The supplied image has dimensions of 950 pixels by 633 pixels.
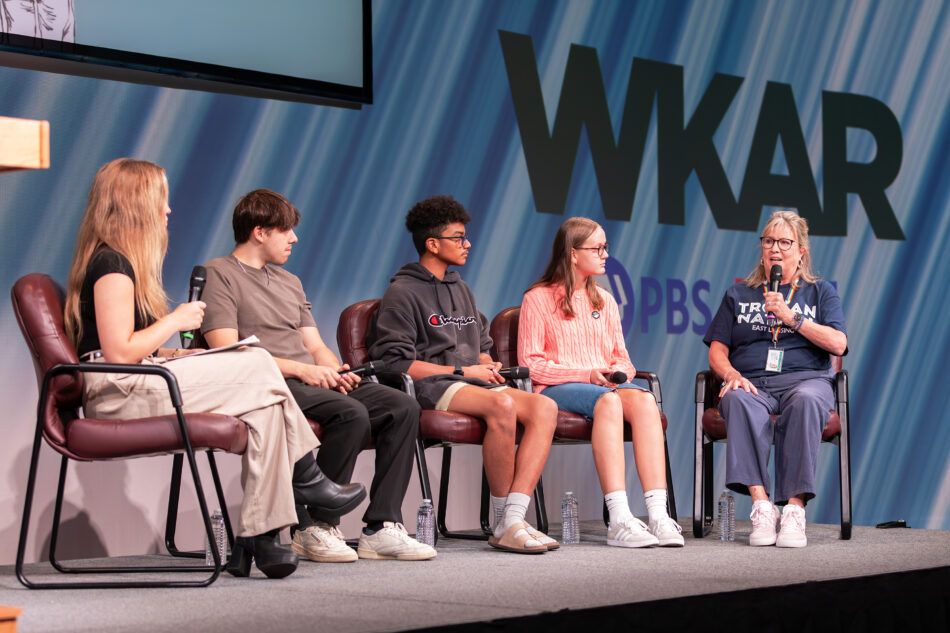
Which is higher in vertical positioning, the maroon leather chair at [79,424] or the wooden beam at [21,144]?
the wooden beam at [21,144]

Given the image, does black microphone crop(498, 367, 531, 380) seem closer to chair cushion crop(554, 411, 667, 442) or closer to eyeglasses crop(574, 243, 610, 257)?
chair cushion crop(554, 411, 667, 442)

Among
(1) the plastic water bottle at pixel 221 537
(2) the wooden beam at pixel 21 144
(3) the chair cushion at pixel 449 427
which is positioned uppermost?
(2) the wooden beam at pixel 21 144

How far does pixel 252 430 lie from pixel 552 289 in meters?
1.72

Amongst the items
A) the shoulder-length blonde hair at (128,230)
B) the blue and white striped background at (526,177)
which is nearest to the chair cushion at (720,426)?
the blue and white striped background at (526,177)

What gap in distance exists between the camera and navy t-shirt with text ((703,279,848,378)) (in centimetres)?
447

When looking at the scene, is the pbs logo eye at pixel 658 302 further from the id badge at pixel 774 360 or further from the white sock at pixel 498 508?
the white sock at pixel 498 508

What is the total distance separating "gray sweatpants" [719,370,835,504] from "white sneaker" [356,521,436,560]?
1.23 m

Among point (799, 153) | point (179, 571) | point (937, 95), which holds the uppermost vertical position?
point (937, 95)

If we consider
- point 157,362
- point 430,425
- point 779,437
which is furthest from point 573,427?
point 157,362

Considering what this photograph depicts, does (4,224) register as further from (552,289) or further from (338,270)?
(552,289)

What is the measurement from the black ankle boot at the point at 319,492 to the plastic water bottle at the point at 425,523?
0.54 metres

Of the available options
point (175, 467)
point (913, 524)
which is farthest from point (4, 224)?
point (913, 524)

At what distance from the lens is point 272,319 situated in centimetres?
377

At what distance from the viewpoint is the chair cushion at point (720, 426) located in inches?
169
